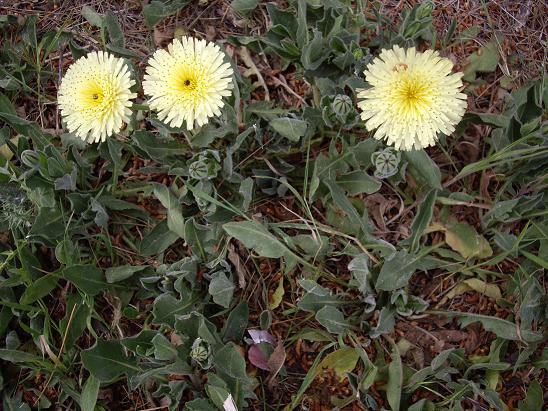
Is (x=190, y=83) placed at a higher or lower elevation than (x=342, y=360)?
higher

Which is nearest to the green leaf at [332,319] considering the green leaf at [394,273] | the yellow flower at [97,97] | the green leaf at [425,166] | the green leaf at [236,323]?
the green leaf at [394,273]

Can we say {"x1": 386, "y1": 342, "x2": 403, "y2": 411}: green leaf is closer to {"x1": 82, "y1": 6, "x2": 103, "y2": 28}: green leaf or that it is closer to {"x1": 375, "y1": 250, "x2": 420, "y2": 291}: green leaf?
{"x1": 375, "y1": 250, "x2": 420, "y2": 291}: green leaf

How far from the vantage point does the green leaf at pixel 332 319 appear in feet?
7.17

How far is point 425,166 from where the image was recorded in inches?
90.8

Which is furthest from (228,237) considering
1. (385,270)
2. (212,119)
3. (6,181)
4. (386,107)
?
(6,181)

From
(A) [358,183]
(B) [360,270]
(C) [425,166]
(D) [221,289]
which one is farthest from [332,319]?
(C) [425,166]

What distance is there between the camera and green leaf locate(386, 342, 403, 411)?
216 cm

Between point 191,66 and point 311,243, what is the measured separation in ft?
2.74

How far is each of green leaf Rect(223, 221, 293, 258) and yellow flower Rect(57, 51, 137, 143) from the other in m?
0.59

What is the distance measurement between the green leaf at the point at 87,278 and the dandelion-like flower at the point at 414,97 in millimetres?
1273

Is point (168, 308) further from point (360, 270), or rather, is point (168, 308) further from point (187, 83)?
point (187, 83)

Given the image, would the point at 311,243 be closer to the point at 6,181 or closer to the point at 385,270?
the point at 385,270

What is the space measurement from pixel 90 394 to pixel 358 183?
1367mm

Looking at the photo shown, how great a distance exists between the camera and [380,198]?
2459mm
